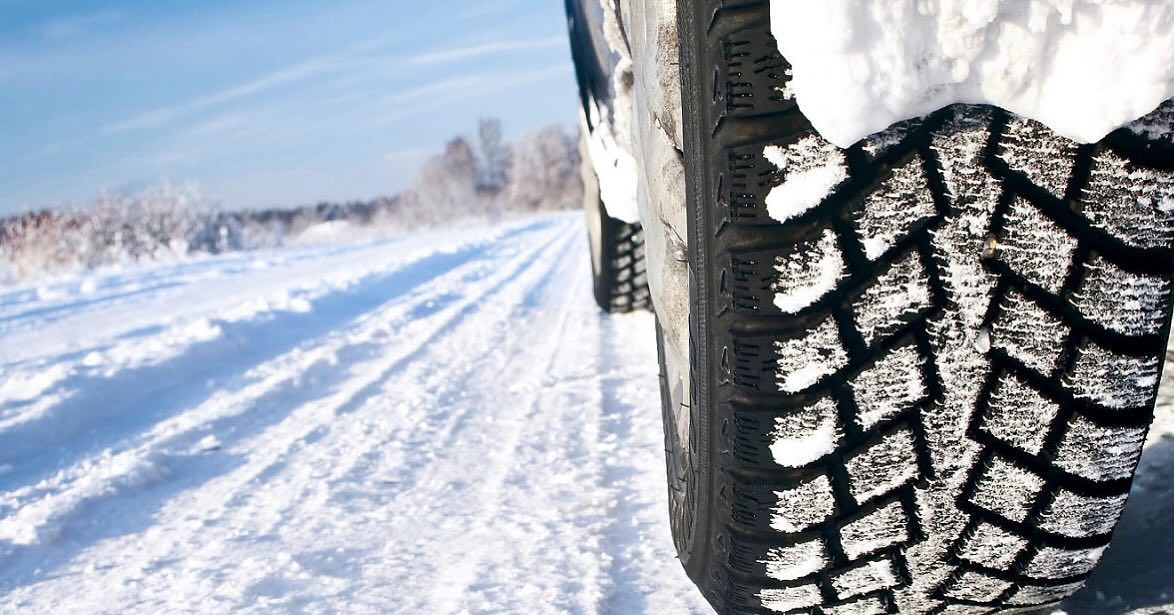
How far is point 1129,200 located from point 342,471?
179cm

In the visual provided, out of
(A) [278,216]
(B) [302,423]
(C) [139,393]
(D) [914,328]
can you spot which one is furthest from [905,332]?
(A) [278,216]

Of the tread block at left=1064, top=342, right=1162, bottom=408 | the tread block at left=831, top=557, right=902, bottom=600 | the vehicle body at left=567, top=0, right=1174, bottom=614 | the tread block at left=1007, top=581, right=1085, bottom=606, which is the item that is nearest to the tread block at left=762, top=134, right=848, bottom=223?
the vehicle body at left=567, top=0, right=1174, bottom=614

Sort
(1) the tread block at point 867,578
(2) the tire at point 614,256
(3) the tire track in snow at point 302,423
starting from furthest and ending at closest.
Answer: (2) the tire at point 614,256
(3) the tire track in snow at point 302,423
(1) the tread block at point 867,578

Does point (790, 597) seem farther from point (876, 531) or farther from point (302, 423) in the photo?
point (302, 423)

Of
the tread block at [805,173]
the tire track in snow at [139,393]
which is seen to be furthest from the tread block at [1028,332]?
the tire track in snow at [139,393]

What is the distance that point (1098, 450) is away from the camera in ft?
3.02

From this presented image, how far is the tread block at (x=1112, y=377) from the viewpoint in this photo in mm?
874

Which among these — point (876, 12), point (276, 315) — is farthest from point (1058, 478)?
point (276, 315)

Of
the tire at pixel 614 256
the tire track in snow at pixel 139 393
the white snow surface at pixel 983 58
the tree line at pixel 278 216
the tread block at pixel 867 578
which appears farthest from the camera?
the tree line at pixel 278 216

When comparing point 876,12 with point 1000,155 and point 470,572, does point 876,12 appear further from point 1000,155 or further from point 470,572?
point 470,572

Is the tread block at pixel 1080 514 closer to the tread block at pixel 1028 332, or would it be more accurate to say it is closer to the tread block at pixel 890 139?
the tread block at pixel 1028 332

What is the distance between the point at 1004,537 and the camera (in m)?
0.96

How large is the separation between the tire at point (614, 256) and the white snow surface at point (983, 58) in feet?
8.20

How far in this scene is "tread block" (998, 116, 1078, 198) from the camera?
0.81 m
